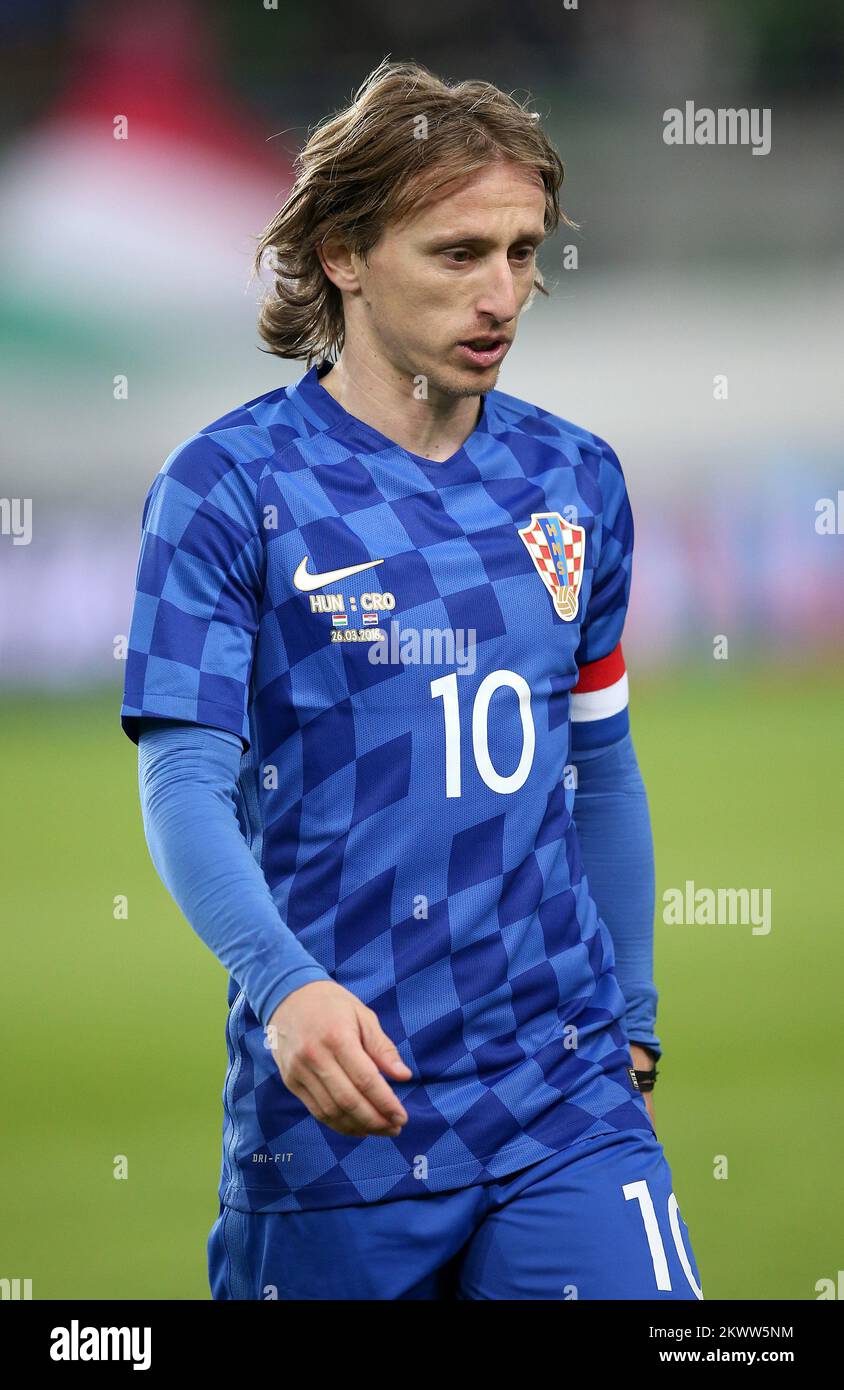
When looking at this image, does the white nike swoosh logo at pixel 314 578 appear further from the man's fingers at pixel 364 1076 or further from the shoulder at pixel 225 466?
the man's fingers at pixel 364 1076

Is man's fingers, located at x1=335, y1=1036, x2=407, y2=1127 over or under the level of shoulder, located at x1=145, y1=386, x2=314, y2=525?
under

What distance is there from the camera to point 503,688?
67.0 inches

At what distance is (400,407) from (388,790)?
402mm

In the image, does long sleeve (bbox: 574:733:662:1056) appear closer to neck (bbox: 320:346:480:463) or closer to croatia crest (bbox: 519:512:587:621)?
croatia crest (bbox: 519:512:587:621)

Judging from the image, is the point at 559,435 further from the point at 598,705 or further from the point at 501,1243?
the point at 501,1243

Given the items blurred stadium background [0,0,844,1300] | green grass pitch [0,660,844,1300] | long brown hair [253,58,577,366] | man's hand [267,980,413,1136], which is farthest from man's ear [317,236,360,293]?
blurred stadium background [0,0,844,1300]

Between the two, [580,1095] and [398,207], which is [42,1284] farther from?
[398,207]

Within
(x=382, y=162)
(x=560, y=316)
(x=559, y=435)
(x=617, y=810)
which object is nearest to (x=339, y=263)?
(x=382, y=162)

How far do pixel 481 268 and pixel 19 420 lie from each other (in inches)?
340

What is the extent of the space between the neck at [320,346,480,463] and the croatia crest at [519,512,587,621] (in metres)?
0.12

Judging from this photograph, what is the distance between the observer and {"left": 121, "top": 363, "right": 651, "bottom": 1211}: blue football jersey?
63.7 inches

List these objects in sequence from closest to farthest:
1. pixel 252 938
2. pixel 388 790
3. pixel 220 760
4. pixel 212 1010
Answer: pixel 252 938 → pixel 220 760 → pixel 388 790 → pixel 212 1010

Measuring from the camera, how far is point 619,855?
1.96m

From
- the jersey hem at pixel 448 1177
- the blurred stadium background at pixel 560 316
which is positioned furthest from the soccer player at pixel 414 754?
the blurred stadium background at pixel 560 316
